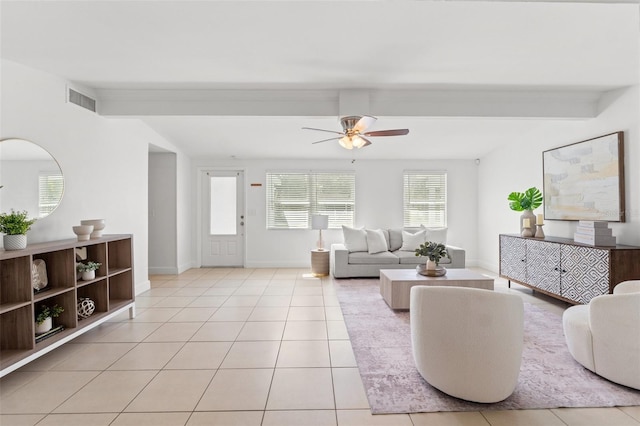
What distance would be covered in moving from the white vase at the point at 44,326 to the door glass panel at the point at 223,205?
4206 millimetres

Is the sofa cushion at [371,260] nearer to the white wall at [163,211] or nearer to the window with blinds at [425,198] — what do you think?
the window with blinds at [425,198]

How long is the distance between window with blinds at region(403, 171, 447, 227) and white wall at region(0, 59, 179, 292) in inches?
203

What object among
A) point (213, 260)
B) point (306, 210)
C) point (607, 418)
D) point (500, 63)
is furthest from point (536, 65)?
point (213, 260)

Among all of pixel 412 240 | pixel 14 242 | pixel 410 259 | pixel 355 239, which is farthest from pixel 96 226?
pixel 412 240

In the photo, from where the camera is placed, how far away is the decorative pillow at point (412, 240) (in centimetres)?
614

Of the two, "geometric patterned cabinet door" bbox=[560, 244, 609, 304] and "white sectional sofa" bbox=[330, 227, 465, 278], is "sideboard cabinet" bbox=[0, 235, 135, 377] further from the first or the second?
"geometric patterned cabinet door" bbox=[560, 244, 609, 304]

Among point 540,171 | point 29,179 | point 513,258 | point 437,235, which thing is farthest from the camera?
point 437,235

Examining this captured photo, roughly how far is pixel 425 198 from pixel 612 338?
194 inches

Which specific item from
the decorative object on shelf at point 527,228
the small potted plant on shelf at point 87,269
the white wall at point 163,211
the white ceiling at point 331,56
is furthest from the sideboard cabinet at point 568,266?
the white wall at point 163,211

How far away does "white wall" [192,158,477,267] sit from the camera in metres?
6.88

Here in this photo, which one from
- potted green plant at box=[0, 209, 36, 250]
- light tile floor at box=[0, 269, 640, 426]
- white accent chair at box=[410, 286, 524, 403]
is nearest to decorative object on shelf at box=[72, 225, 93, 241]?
potted green plant at box=[0, 209, 36, 250]

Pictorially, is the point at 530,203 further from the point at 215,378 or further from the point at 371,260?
the point at 215,378

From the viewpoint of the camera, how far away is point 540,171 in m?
5.03

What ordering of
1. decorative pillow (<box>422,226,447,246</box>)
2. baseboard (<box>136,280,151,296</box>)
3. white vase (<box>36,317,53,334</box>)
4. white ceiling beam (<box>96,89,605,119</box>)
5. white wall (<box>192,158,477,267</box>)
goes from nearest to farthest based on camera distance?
white vase (<box>36,317,53,334</box>)
white ceiling beam (<box>96,89,605,119</box>)
baseboard (<box>136,280,151,296</box>)
decorative pillow (<box>422,226,447,246</box>)
white wall (<box>192,158,477,267</box>)
